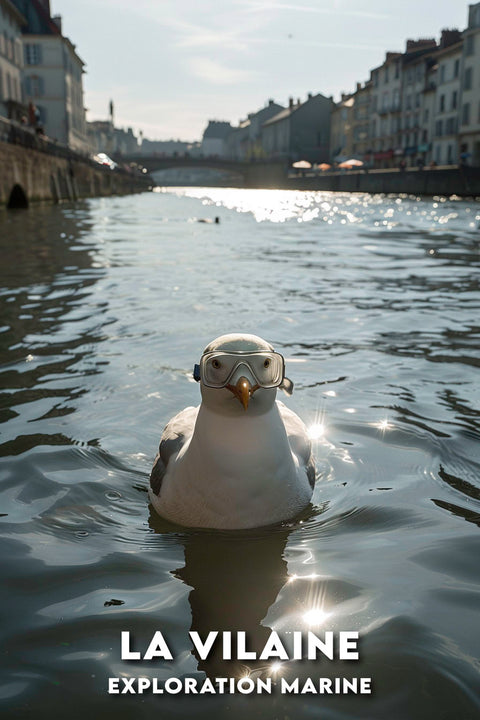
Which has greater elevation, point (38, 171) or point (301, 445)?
point (38, 171)

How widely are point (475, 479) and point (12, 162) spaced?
22458 mm

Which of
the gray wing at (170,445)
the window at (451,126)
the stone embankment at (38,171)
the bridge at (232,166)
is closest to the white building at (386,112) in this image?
the window at (451,126)

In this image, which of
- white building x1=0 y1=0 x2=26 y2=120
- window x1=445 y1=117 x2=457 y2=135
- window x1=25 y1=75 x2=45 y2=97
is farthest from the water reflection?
window x1=25 y1=75 x2=45 y2=97

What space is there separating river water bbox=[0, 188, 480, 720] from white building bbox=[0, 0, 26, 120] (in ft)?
121

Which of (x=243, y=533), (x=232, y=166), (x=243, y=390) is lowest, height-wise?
(x=243, y=533)

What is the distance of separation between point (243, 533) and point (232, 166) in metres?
104

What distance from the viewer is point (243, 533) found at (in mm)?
3061

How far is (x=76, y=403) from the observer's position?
16.3 ft

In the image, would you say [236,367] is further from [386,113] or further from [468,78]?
[386,113]

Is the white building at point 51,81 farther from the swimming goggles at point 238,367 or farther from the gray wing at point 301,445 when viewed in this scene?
the swimming goggles at point 238,367

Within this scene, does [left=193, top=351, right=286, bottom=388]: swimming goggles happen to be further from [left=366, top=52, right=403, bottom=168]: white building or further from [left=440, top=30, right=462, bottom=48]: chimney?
[left=366, top=52, right=403, bottom=168]: white building

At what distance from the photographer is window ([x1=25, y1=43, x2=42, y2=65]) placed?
58594mm

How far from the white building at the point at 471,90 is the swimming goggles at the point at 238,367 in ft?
164

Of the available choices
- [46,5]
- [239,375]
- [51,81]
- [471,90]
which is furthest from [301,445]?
[46,5]
